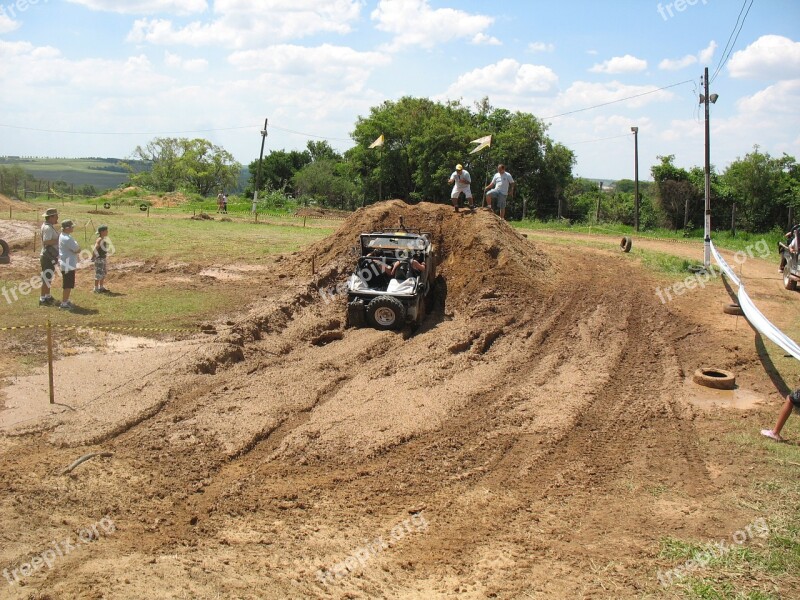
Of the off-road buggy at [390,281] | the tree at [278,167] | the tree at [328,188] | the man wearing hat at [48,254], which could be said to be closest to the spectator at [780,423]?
the off-road buggy at [390,281]

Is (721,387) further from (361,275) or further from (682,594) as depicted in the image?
(361,275)

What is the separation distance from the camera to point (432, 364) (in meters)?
11.6

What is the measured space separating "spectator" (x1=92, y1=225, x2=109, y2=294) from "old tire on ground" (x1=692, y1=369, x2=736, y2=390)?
13.2 metres

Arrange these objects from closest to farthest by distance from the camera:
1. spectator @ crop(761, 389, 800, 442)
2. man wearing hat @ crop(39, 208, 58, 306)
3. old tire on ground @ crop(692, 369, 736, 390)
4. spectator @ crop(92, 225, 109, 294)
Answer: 1. spectator @ crop(761, 389, 800, 442)
2. old tire on ground @ crop(692, 369, 736, 390)
3. man wearing hat @ crop(39, 208, 58, 306)
4. spectator @ crop(92, 225, 109, 294)

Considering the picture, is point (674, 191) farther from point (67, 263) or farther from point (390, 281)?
point (67, 263)

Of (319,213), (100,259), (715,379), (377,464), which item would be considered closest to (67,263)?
(100,259)

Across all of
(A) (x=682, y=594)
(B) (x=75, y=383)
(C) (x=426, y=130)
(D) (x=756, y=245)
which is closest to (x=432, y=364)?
(B) (x=75, y=383)

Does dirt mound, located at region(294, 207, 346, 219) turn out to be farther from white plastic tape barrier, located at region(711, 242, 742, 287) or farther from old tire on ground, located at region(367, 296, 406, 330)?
old tire on ground, located at region(367, 296, 406, 330)

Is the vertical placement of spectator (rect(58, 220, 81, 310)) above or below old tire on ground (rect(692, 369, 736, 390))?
above

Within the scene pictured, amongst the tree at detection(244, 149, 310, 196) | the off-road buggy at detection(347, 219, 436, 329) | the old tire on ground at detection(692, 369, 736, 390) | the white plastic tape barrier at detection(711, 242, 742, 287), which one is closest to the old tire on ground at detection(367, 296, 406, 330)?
the off-road buggy at detection(347, 219, 436, 329)

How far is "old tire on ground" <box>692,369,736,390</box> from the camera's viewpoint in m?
11.0

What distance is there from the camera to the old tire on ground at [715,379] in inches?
431

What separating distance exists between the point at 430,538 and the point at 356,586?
1044 millimetres

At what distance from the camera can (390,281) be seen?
13961 millimetres
